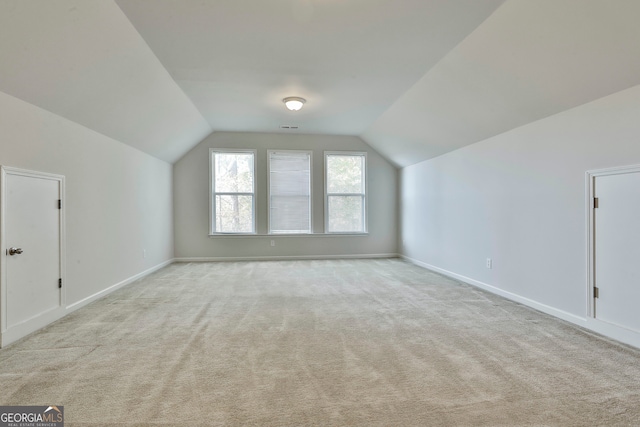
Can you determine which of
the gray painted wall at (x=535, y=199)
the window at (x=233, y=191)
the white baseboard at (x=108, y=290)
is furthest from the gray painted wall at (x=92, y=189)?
the gray painted wall at (x=535, y=199)

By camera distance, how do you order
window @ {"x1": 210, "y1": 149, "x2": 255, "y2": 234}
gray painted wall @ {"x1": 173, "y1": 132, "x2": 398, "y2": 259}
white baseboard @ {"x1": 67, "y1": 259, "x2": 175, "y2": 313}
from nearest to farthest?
white baseboard @ {"x1": 67, "y1": 259, "x2": 175, "y2": 313} → gray painted wall @ {"x1": 173, "y1": 132, "x2": 398, "y2": 259} → window @ {"x1": 210, "y1": 149, "x2": 255, "y2": 234}

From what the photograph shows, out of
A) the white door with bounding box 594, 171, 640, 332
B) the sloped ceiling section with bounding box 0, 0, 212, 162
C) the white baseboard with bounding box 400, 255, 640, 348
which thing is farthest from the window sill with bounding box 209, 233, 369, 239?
the white door with bounding box 594, 171, 640, 332

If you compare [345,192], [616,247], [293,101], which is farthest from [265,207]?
[616,247]

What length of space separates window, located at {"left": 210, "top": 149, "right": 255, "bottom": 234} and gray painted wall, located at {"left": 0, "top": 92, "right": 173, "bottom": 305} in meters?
1.28

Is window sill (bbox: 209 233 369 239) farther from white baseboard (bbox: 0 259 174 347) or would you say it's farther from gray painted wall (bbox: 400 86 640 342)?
white baseboard (bbox: 0 259 174 347)

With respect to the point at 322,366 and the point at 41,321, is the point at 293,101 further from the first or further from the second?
the point at 41,321

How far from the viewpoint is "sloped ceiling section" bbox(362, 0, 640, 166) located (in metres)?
2.23

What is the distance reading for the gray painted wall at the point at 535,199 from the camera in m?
2.80

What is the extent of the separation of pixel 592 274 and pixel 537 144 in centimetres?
146

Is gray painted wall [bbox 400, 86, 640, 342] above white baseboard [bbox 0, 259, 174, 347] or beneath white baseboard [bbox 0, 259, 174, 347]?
above

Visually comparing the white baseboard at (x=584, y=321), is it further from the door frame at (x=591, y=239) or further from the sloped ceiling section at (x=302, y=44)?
the sloped ceiling section at (x=302, y=44)

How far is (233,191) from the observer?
6.89 metres

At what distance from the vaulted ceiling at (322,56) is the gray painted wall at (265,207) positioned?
82.4 inches

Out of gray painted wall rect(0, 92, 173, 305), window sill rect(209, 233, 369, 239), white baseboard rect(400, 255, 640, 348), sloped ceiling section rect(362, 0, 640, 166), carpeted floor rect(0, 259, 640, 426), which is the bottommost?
carpeted floor rect(0, 259, 640, 426)
